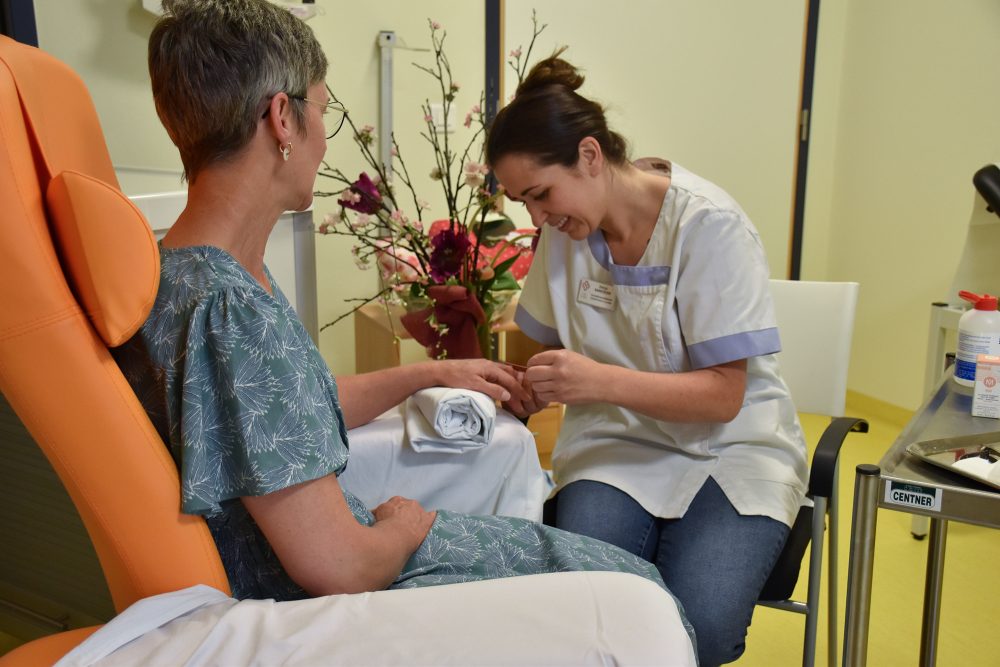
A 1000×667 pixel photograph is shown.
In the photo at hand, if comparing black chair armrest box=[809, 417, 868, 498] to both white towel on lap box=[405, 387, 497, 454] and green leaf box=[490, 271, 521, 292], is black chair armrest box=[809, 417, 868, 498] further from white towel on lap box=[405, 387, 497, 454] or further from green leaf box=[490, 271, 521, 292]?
green leaf box=[490, 271, 521, 292]

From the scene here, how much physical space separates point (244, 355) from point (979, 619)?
2.07 metres

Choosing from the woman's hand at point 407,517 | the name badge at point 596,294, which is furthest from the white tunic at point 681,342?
the woman's hand at point 407,517

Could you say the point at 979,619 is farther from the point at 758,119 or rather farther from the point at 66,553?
the point at 758,119

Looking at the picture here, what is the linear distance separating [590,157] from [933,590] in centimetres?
107

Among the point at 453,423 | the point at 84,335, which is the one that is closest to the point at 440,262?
the point at 453,423

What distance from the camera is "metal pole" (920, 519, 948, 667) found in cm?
161

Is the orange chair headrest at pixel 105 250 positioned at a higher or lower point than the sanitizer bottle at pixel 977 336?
higher

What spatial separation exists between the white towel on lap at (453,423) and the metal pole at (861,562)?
0.57 meters

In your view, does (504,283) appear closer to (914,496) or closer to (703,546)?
(703,546)

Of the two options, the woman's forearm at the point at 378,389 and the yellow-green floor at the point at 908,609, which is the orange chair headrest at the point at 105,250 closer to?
the woman's forearm at the point at 378,389

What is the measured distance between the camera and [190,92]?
958 millimetres

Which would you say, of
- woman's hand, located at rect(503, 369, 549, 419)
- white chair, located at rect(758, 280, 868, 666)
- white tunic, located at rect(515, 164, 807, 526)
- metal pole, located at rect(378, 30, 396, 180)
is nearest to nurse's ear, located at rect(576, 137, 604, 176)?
white tunic, located at rect(515, 164, 807, 526)

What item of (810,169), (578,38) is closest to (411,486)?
(578,38)

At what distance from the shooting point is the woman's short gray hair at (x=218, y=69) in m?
0.96
